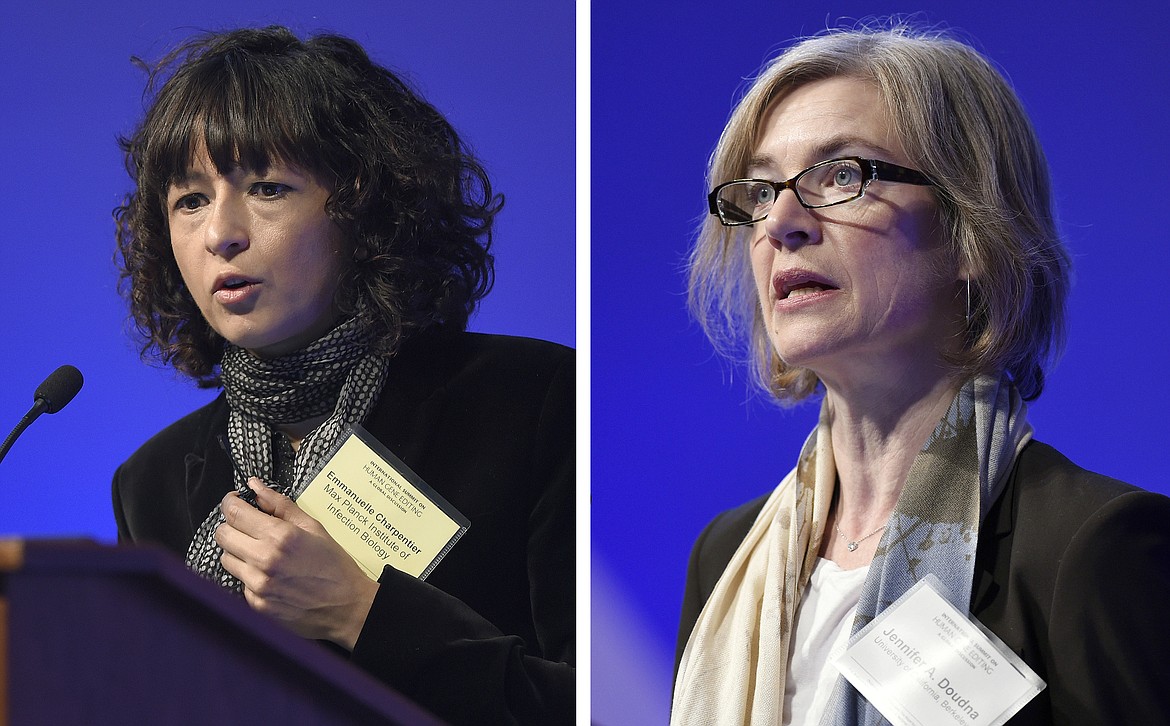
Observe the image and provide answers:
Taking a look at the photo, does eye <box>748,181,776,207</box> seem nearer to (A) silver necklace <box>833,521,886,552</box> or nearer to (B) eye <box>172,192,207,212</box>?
(A) silver necklace <box>833,521,886,552</box>

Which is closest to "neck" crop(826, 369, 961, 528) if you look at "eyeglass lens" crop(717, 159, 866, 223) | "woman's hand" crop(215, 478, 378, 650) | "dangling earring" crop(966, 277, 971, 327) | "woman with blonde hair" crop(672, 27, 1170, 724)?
"woman with blonde hair" crop(672, 27, 1170, 724)

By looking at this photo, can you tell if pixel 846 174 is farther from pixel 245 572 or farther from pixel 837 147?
pixel 245 572

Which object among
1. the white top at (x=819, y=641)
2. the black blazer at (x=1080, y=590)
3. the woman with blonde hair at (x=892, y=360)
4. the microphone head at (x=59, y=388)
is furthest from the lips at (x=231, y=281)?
the black blazer at (x=1080, y=590)

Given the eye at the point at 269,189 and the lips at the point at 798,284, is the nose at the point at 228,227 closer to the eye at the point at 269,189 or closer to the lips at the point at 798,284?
the eye at the point at 269,189

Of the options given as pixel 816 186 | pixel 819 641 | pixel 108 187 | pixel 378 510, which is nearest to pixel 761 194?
pixel 816 186

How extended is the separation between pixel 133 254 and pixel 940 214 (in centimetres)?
161

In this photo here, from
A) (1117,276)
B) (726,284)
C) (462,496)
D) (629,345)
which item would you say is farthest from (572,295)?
(1117,276)

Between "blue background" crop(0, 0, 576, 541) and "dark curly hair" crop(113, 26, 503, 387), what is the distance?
39 millimetres

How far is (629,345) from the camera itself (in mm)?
2449

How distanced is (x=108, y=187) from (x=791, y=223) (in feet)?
4.65

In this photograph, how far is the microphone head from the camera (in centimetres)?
229

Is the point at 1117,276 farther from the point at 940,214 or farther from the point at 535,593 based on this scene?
the point at 535,593

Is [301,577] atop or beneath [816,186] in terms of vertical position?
beneath

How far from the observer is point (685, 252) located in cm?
243
